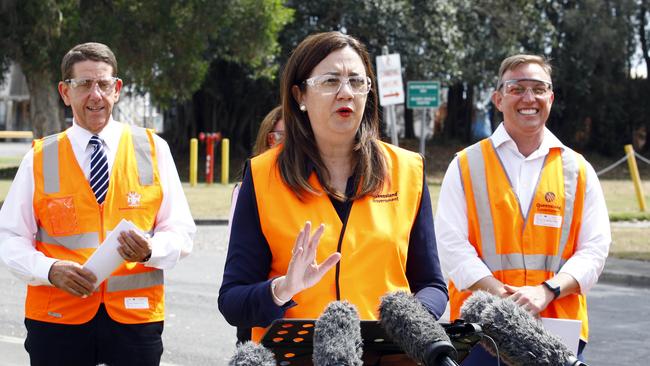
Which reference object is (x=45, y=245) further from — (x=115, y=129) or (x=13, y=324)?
(x=13, y=324)

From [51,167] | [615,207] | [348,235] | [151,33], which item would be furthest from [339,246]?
[151,33]

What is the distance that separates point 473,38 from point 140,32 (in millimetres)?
13555

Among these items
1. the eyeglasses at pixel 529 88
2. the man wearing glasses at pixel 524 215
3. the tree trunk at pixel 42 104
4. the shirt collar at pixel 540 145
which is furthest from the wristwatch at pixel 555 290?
the tree trunk at pixel 42 104

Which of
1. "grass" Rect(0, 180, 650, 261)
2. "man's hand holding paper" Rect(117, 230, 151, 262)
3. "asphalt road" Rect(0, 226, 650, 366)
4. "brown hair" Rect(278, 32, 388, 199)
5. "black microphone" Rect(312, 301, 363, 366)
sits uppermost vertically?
"brown hair" Rect(278, 32, 388, 199)

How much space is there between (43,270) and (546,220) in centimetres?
217

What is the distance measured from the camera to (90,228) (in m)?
4.58

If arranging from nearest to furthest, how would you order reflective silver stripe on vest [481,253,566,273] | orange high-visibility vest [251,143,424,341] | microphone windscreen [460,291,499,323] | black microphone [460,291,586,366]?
black microphone [460,291,586,366] → microphone windscreen [460,291,499,323] → orange high-visibility vest [251,143,424,341] → reflective silver stripe on vest [481,253,566,273]

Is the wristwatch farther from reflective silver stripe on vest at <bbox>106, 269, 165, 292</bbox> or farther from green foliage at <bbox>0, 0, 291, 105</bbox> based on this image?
green foliage at <bbox>0, 0, 291, 105</bbox>

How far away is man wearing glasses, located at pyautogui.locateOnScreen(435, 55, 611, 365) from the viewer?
4.48m

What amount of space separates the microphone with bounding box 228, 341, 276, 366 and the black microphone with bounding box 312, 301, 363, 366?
118mm

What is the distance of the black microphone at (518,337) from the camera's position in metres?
2.44

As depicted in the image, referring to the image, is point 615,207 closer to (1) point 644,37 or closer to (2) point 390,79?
(2) point 390,79

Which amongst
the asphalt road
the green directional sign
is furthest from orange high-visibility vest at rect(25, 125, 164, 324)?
the green directional sign

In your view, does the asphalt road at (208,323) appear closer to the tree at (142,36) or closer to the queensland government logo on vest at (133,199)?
the queensland government logo on vest at (133,199)
